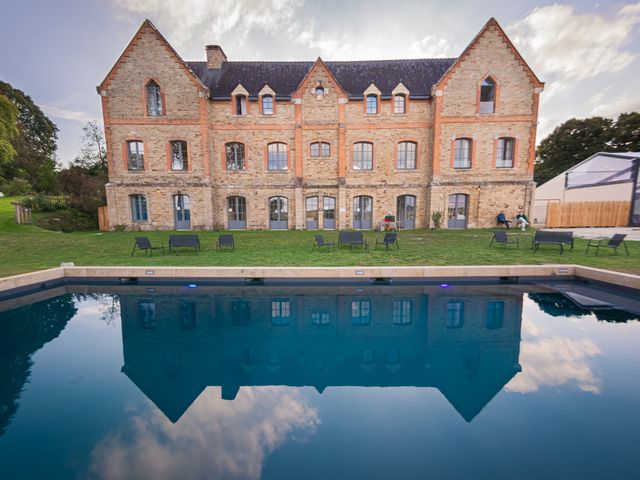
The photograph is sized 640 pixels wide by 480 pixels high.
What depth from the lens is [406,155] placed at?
60.0 ft

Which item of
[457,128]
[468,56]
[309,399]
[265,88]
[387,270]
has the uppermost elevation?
[468,56]

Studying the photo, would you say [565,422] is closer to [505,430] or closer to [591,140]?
[505,430]

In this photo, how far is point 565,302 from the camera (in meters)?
6.76

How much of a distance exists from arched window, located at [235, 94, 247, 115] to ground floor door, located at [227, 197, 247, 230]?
17.9 ft

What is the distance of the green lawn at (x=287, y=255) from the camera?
8.68 meters

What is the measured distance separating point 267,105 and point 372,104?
22.1 feet

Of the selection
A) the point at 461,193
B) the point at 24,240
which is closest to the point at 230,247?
the point at 24,240

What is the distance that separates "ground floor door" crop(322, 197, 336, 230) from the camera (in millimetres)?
18484

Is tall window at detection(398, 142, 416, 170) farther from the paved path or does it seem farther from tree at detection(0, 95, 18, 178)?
tree at detection(0, 95, 18, 178)

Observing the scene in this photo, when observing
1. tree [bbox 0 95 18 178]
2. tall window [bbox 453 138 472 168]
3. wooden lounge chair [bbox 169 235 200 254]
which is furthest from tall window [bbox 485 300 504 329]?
tree [bbox 0 95 18 178]

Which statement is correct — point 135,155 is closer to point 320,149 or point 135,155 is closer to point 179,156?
point 179,156

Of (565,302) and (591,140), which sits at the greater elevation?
(591,140)

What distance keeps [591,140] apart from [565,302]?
46208 mm

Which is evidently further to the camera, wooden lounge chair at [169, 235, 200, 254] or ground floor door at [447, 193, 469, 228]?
ground floor door at [447, 193, 469, 228]
